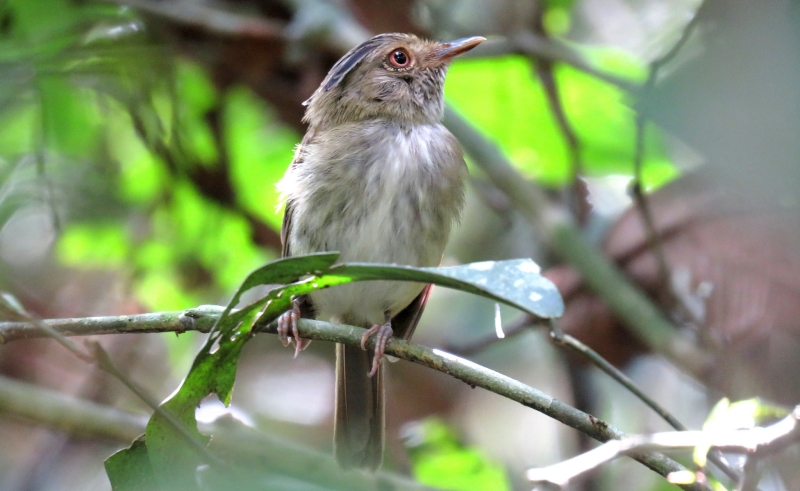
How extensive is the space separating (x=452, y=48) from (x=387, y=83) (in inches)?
14.5

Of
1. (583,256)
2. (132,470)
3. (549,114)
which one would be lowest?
(132,470)

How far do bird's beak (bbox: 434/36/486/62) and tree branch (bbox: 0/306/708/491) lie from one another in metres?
1.94

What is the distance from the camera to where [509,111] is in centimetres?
542

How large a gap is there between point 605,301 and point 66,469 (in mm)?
3102

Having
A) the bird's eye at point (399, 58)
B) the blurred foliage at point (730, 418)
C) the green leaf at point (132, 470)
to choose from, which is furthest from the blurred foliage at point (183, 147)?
the blurred foliage at point (730, 418)

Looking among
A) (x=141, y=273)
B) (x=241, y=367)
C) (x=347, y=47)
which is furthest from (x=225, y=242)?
(x=347, y=47)

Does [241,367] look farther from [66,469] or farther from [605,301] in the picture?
[605,301]

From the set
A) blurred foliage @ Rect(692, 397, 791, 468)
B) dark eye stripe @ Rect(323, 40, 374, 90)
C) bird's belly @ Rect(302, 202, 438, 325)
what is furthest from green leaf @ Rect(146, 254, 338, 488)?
dark eye stripe @ Rect(323, 40, 374, 90)

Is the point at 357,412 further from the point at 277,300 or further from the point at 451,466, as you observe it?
the point at 277,300

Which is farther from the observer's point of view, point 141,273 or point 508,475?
point 141,273

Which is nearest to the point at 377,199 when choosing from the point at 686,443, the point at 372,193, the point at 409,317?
the point at 372,193

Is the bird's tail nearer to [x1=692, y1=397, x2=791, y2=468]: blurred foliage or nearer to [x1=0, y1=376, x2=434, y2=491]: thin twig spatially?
[x1=0, y1=376, x2=434, y2=491]: thin twig

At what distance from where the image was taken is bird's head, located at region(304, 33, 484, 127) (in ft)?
14.2

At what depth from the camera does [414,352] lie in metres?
2.68
